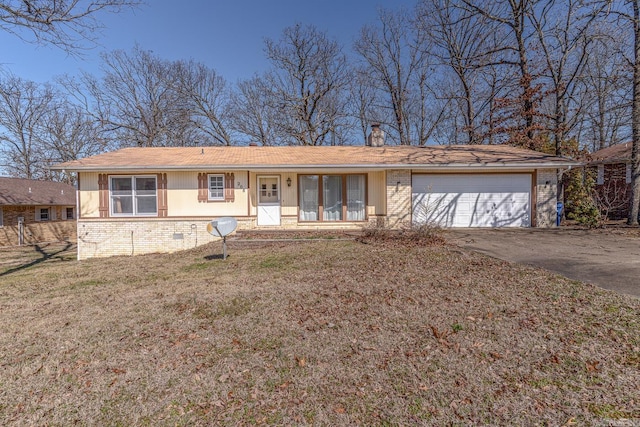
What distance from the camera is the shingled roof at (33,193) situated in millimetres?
19578

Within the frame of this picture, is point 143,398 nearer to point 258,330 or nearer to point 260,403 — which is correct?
point 260,403

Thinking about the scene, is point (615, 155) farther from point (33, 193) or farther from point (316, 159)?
point (33, 193)

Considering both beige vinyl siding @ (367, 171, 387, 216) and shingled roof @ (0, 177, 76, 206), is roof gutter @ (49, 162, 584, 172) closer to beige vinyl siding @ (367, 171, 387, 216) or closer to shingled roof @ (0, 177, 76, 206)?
beige vinyl siding @ (367, 171, 387, 216)

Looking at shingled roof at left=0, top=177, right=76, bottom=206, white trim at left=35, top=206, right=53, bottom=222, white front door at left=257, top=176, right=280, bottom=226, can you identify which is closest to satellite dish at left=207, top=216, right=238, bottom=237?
white front door at left=257, top=176, right=280, bottom=226

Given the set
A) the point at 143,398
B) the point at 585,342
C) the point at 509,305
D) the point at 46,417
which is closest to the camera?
the point at 46,417

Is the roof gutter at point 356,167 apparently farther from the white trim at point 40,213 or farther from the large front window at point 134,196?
the white trim at point 40,213

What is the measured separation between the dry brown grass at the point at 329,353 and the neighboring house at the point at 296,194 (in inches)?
248

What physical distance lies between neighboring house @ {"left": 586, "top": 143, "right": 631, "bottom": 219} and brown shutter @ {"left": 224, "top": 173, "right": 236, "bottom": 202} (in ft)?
55.7

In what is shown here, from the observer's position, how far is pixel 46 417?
2262 millimetres

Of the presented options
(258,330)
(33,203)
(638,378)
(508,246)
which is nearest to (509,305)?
(638,378)

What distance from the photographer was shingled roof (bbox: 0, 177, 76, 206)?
64.2 ft

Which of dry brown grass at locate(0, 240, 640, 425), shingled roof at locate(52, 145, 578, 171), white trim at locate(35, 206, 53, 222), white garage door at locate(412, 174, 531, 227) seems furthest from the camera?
white trim at locate(35, 206, 53, 222)

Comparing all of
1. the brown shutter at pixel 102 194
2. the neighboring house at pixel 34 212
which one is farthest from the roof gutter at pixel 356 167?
the neighboring house at pixel 34 212

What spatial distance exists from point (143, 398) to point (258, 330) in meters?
1.36
